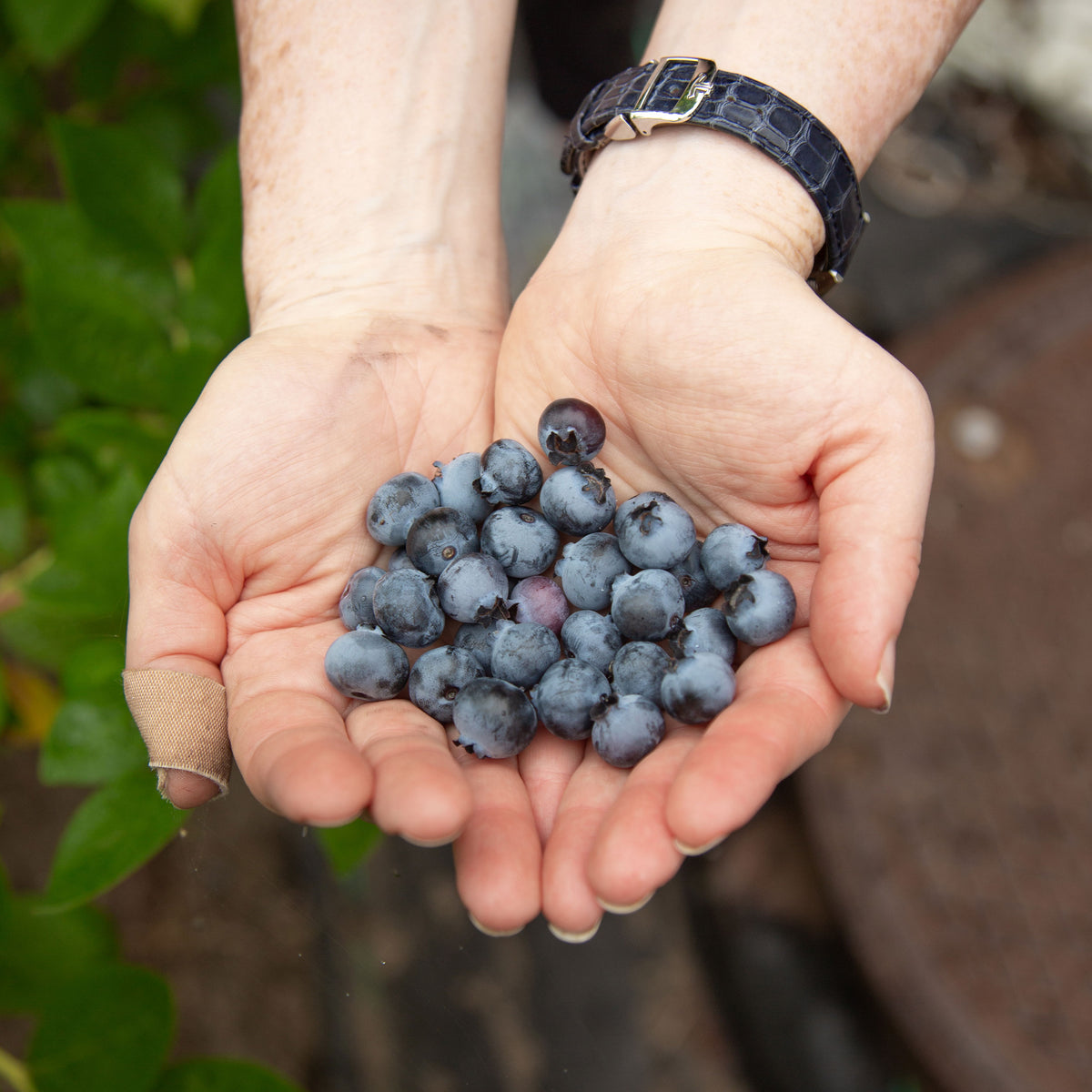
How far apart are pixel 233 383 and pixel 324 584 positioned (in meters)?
0.33

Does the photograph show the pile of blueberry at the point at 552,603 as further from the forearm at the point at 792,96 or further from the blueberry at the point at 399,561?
the forearm at the point at 792,96

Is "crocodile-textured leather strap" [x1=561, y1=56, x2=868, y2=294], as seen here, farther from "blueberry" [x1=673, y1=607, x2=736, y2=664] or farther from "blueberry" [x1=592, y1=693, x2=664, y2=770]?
"blueberry" [x1=592, y1=693, x2=664, y2=770]

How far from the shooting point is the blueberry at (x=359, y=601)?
1330 mm

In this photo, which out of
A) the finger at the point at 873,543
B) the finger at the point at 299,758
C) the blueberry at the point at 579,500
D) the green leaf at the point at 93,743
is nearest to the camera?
the finger at the point at 299,758

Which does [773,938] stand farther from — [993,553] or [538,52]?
[538,52]

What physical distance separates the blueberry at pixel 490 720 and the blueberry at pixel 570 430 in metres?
0.41

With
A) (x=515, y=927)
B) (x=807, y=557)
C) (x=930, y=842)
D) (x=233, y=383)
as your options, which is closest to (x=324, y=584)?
(x=233, y=383)

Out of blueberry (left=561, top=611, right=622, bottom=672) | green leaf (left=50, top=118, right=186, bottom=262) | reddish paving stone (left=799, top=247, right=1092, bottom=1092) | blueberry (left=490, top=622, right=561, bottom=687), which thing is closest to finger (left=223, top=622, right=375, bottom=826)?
blueberry (left=490, top=622, right=561, bottom=687)

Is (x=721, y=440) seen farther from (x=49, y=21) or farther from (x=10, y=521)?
(x=49, y=21)

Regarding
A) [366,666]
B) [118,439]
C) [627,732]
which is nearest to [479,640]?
[366,666]

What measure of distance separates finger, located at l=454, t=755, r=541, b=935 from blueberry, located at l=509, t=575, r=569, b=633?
0.27 m

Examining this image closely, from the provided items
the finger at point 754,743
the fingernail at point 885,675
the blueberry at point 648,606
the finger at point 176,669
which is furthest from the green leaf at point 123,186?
the fingernail at point 885,675

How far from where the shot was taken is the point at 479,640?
132 centimetres

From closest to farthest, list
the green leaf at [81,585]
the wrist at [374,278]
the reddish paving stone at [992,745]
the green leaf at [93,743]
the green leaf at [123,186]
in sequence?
the green leaf at [93,743], the green leaf at [81,585], the green leaf at [123,186], the wrist at [374,278], the reddish paving stone at [992,745]
